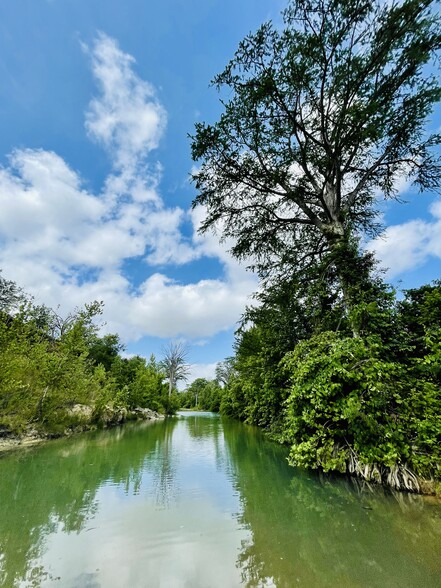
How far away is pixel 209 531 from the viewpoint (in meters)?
4.34

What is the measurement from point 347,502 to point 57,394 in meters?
13.2

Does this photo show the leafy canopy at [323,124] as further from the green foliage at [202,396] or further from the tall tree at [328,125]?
the green foliage at [202,396]

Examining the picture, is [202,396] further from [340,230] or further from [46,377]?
[340,230]

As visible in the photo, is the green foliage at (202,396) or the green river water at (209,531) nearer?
the green river water at (209,531)

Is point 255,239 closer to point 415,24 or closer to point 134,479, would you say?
point 415,24

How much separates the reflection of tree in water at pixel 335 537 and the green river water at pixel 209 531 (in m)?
0.02

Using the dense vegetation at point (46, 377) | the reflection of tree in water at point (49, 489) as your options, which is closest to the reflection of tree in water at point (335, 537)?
the reflection of tree in water at point (49, 489)

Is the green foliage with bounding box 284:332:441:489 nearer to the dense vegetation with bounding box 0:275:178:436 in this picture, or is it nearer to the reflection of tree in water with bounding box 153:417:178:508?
the reflection of tree in water with bounding box 153:417:178:508

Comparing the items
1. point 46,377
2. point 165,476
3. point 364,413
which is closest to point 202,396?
point 46,377

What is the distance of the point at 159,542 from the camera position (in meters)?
3.98

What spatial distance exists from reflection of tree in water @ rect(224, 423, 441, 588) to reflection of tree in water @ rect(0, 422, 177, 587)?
8.40 feet

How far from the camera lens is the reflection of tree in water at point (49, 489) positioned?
3607 mm

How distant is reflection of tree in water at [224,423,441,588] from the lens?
3.11 meters

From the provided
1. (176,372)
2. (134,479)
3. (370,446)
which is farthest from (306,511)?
(176,372)
